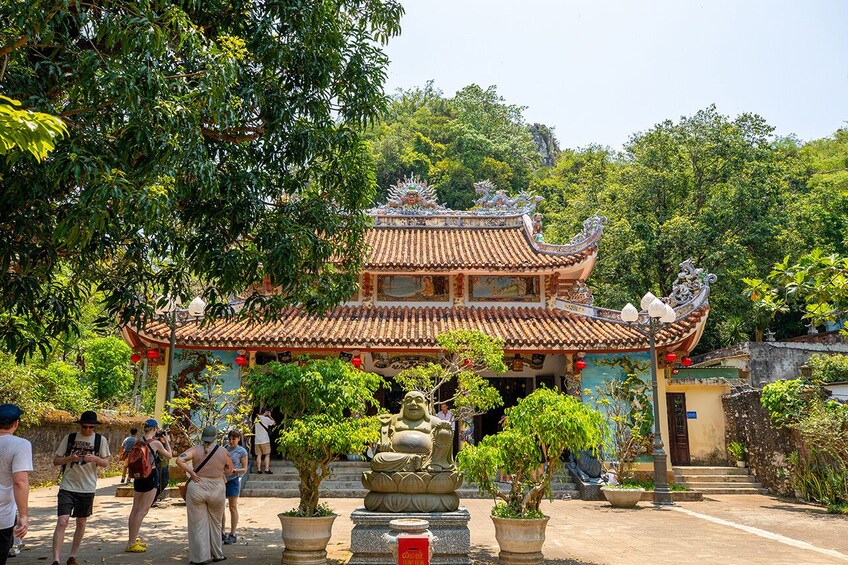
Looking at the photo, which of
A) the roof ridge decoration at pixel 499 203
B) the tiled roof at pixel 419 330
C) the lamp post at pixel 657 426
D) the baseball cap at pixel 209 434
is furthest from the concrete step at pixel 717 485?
the baseball cap at pixel 209 434

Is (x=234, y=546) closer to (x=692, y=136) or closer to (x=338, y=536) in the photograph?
(x=338, y=536)

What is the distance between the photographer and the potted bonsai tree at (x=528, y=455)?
272 inches

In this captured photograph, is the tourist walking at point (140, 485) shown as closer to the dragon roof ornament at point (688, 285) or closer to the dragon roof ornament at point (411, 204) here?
the dragon roof ornament at point (688, 285)

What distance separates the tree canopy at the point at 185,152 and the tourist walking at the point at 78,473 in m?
1.18

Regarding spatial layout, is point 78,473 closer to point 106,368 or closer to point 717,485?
point 717,485

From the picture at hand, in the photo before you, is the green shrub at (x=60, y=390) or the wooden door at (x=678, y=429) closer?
the green shrub at (x=60, y=390)

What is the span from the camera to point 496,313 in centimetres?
1691

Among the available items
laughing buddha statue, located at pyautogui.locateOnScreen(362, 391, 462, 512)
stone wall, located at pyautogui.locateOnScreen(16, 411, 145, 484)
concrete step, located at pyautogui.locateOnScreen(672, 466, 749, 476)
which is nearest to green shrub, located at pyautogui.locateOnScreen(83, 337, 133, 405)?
stone wall, located at pyautogui.locateOnScreen(16, 411, 145, 484)

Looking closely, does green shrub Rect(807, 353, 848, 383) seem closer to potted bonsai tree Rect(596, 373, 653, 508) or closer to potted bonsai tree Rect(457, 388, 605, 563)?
potted bonsai tree Rect(596, 373, 653, 508)

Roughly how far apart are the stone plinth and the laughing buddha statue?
0.16m

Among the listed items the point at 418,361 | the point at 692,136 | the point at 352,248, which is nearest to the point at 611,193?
the point at 692,136

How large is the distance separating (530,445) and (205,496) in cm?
357

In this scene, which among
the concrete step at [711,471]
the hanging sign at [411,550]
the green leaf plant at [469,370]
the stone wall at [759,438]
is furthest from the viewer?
the concrete step at [711,471]

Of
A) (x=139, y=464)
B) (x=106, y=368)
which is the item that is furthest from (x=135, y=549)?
(x=106, y=368)
